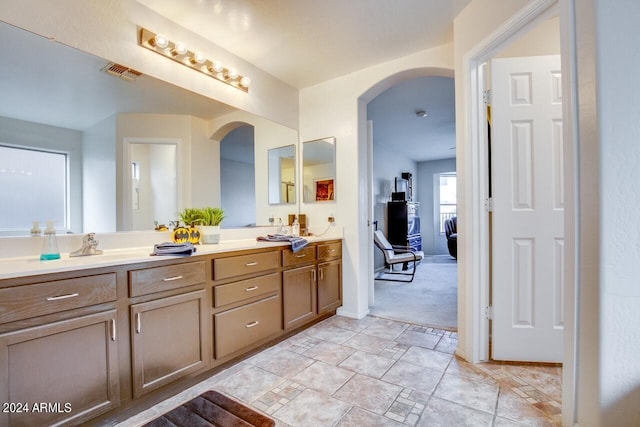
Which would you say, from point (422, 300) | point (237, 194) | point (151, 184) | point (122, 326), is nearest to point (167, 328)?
point (122, 326)

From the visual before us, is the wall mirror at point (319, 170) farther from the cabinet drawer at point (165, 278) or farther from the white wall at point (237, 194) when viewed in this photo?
the cabinet drawer at point (165, 278)

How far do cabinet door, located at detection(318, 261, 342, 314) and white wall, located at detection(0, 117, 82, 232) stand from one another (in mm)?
1883

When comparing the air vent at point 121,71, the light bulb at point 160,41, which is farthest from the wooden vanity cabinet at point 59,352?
the light bulb at point 160,41

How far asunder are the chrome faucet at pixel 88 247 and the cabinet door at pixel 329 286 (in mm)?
1728

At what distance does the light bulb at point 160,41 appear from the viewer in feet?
6.70

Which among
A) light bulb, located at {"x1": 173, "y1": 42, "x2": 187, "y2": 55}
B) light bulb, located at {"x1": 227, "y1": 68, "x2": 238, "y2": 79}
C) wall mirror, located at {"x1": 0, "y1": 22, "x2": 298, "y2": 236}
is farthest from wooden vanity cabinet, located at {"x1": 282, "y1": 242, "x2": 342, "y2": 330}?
light bulb, located at {"x1": 173, "y1": 42, "x2": 187, "y2": 55}

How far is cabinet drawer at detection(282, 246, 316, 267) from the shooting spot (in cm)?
248

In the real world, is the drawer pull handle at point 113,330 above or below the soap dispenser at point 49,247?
below

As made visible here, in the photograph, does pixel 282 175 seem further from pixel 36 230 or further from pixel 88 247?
pixel 36 230

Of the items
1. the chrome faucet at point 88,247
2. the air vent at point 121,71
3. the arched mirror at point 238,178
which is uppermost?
the air vent at point 121,71

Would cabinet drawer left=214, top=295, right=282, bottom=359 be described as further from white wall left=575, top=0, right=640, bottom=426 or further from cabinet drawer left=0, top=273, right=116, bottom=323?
white wall left=575, top=0, right=640, bottom=426

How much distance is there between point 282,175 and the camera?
10.8 ft

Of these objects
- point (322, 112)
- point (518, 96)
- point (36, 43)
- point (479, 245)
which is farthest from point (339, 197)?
point (36, 43)

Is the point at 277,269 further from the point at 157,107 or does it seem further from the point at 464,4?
the point at 464,4
